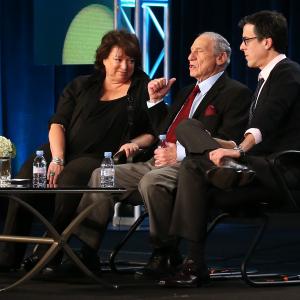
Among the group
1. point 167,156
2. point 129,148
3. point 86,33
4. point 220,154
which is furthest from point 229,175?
point 86,33

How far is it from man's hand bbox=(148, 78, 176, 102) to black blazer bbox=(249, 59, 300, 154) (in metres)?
0.60

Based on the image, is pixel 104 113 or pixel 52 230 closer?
pixel 52 230

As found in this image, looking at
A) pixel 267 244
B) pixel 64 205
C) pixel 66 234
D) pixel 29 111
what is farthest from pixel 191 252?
pixel 29 111

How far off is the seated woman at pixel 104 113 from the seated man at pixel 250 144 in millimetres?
715

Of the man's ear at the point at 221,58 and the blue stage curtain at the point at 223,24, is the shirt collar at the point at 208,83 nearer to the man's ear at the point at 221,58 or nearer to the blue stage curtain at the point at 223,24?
the man's ear at the point at 221,58

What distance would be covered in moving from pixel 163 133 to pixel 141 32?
2.38 meters

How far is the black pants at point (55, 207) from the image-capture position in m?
3.92

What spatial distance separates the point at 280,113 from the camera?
3.62 meters

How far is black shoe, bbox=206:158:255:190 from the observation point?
3332mm

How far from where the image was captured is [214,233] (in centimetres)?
620

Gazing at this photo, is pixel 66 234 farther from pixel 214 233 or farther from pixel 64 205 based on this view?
pixel 214 233

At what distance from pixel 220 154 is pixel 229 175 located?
116 millimetres

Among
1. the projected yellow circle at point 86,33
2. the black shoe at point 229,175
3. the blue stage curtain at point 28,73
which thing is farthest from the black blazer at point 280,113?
the blue stage curtain at point 28,73

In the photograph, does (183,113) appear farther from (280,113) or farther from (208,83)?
(280,113)
